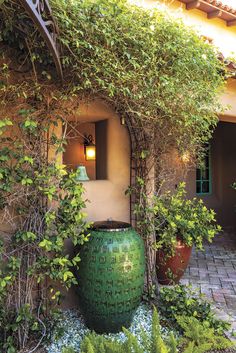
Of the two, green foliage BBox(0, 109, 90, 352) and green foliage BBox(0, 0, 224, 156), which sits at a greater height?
green foliage BBox(0, 0, 224, 156)

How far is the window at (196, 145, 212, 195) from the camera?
9.01m

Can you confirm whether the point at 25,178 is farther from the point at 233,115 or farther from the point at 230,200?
the point at 230,200

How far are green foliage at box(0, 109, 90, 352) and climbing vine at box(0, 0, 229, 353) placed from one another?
11mm

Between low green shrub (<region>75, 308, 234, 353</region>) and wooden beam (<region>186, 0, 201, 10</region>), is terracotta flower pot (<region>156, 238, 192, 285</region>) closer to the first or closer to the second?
low green shrub (<region>75, 308, 234, 353</region>)

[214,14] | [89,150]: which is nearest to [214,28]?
[214,14]

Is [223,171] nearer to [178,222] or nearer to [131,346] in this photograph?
[178,222]

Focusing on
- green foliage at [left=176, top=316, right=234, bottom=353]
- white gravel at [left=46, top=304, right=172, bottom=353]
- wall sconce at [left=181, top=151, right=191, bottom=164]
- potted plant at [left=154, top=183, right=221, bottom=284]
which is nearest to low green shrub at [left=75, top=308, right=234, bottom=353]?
green foliage at [left=176, top=316, right=234, bottom=353]

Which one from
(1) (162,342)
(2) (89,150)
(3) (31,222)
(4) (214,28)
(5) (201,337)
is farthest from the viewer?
(4) (214,28)

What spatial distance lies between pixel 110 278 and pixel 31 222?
1021 mm

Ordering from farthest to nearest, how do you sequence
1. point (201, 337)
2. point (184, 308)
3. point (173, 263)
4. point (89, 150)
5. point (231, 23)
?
point (231, 23)
point (89, 150)
point (173, 263)
point (184, 308)
point (201, 337)

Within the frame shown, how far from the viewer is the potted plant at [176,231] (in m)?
4.41

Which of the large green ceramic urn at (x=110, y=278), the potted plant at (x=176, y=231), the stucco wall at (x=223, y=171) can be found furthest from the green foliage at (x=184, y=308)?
the stucco wall at (x=223, y=171)

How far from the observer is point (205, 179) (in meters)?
9.19

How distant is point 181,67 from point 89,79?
116cm
